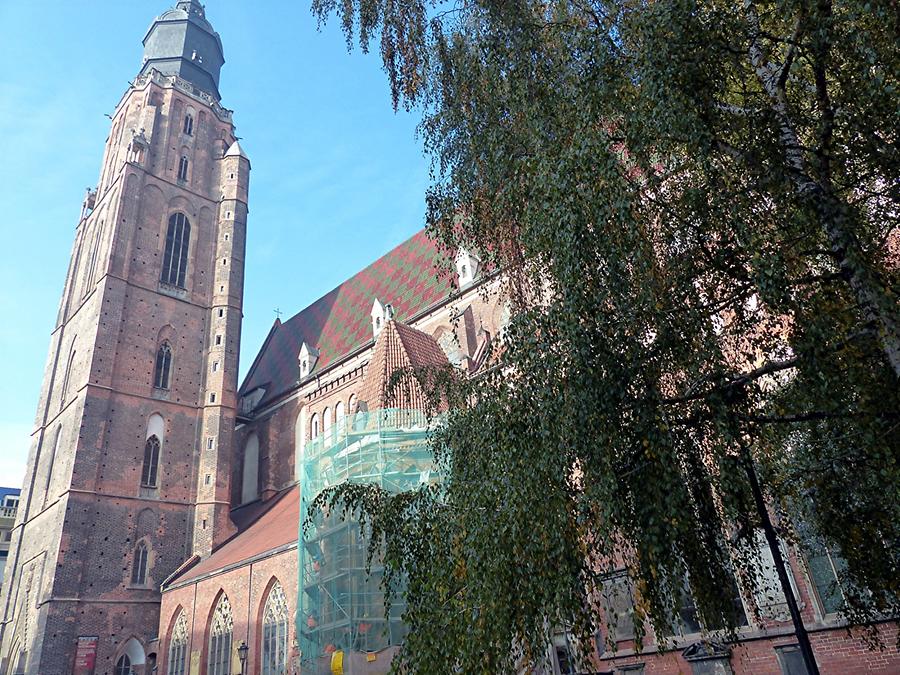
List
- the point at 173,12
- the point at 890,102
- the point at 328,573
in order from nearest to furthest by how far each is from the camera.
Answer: the point at 890,102 → the point at 328,573 → the point at 173,12

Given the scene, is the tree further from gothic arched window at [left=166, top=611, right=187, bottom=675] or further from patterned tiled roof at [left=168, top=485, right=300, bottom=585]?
gothic arched window at [left=166, top=611, right=187, bottom=675]

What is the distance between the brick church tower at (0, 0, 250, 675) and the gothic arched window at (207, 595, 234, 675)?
3.62 m

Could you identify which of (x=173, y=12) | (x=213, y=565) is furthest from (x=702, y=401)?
(x=173, y=12)

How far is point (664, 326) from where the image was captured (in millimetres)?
5172

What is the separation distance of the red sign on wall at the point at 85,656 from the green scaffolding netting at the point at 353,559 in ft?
33.4

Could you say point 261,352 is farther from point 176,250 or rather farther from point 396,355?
point 396,355

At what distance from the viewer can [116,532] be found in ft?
84.2

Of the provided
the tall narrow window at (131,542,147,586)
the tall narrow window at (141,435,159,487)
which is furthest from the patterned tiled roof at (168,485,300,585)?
the tall narrow window at (141,435,159,487)

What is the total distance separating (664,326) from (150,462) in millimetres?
27104

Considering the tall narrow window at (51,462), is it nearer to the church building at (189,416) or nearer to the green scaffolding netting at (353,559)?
the church building at (189,416)

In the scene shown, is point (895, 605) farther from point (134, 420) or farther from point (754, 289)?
point (134, 420)

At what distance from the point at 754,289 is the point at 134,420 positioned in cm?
2730

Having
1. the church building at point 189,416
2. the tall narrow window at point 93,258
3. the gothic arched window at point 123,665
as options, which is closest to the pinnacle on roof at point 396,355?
the church building at point 189,416

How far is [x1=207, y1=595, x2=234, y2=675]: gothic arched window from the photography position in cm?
2222
